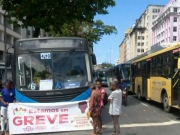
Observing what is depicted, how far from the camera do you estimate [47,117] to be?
30.0 ft

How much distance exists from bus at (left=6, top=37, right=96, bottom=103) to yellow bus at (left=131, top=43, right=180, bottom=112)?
3934 millimetres

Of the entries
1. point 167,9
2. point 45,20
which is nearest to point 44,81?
point 45,20

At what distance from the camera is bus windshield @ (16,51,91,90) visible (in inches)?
367

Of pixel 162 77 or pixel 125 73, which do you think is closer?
pixel 162 77

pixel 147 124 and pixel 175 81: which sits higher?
pixel 175 81

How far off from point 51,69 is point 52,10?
7.59 metres

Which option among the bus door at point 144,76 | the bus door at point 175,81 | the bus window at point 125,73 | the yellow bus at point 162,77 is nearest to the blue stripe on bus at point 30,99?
the yellow bus at point 162,77

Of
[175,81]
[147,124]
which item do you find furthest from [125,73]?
[147,124]

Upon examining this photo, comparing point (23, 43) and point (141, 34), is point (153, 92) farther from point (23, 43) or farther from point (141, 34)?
point (141, 34)

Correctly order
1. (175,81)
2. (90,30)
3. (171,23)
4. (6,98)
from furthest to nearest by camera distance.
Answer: (171,23), (90,30), (175,81), (6,98)

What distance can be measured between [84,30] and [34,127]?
25.5m

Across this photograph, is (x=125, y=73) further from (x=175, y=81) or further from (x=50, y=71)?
(x=50, y=71)

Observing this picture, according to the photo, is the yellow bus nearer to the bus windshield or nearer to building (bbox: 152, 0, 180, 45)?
the bus windshield

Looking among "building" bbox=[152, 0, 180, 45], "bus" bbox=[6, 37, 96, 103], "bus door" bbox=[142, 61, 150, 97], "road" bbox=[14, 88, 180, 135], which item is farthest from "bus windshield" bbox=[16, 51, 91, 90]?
"building" bbox=[152, 0, 180, 45]
